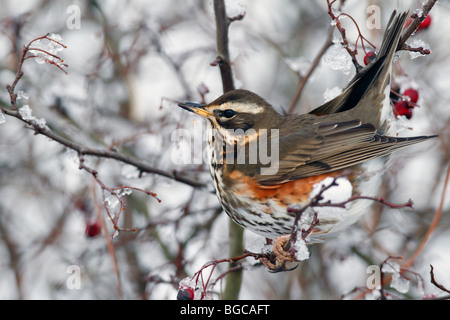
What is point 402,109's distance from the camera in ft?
11.7

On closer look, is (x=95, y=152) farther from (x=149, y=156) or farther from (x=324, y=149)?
(x=149, y=156)

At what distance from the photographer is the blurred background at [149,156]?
4.48 meters

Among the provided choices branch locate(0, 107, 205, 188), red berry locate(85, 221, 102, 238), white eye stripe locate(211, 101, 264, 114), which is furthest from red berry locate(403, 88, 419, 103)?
red berry locate(85, 221, 102, 238)

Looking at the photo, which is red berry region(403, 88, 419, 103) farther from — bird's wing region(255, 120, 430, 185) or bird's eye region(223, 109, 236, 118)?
bird's eye region(223, 109, 236, 118)

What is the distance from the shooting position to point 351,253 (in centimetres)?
466

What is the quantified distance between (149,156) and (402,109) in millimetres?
2430

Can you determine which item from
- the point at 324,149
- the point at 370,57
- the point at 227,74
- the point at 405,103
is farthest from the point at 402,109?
the point at 227,74

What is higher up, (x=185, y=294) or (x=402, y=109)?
(x=402, y=109)

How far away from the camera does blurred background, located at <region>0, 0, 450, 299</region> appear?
448 centimetres

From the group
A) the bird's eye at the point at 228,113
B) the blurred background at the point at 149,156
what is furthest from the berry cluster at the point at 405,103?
the bird's eye at the point at 228,113

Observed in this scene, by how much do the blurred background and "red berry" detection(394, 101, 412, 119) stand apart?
0.83m
